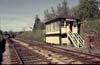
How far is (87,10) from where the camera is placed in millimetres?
59625

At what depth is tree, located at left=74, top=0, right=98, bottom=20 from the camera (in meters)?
58.5

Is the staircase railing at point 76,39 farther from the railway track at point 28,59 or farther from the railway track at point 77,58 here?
the railway track at point 28,59

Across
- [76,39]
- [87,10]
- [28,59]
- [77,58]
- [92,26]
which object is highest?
[87,10]

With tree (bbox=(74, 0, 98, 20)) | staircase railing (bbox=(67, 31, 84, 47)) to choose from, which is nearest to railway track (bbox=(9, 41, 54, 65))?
staircase railing (bbox=(67, 31, 84, 47))

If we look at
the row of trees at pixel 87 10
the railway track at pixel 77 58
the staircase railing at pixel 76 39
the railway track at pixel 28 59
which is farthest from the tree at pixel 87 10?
the railway track at pixel 77 58

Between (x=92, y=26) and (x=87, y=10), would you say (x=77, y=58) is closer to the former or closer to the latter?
(x=92, y=26)

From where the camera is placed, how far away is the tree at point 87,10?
58.5 metres

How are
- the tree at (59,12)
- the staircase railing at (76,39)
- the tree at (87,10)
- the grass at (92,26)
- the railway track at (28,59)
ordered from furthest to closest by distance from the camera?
the tree at (59,12)
the tree at (87,10)
the staircase railing at (76,39)
the grass at (92,26)
the railway track at (28,59)

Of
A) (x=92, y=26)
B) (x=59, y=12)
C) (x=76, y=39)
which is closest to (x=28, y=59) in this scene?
(x=76, y=39)

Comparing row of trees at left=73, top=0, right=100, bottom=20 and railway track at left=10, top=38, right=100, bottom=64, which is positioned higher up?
row of trees at left=73, top=0, right=100, bottom=20

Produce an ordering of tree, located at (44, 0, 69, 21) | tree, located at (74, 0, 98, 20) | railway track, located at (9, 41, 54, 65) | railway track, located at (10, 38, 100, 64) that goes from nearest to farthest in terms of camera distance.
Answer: railway track, located at (10, 38, 100, 64), railway track, located at (9, 41, 54, 65), tree, located at (74, 0, 98, 20), tree, located at (44, 0, 69, 21)

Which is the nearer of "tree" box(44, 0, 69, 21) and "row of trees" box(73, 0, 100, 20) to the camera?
"row of trees" box(73, 0, 100, 20)

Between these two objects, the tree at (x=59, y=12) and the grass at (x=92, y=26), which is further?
the tree at (x=59, y=12)

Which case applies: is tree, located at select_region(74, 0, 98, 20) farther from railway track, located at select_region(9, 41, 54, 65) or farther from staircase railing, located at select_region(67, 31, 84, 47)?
railway track, located at select_region(9, 41, 54, 65)
